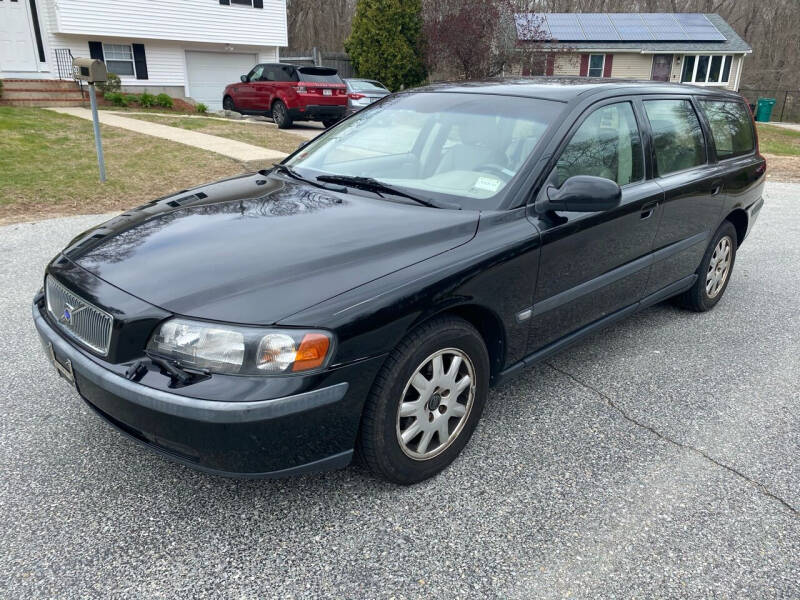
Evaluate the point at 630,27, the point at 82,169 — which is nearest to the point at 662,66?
the point at 630,27

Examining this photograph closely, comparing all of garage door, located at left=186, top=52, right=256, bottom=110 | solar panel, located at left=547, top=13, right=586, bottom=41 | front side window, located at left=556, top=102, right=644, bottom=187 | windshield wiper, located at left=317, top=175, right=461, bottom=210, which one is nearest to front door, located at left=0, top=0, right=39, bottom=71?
garage door, located at left=186, top=52, right=256, bottom=110

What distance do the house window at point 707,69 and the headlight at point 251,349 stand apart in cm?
3676

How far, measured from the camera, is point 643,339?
4.48 meters

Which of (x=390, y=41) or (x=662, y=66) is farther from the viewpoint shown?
(x=662, y=66)

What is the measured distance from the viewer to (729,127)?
4812 millimetres

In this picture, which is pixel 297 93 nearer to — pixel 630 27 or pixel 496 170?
pixel 496 170

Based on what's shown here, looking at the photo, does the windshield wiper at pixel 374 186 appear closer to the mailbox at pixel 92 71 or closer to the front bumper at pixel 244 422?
the front bumper at pixel 244 422

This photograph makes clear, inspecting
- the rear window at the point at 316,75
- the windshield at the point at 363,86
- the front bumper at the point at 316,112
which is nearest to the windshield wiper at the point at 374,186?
the front bumper at the point at 316,112

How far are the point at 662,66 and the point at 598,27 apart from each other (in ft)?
13.3

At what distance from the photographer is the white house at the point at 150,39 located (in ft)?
65.4

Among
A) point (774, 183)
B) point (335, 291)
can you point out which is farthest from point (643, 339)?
point (774, 183)

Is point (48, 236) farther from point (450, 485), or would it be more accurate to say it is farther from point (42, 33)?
point (42, 33)

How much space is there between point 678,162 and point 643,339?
123 centimetres

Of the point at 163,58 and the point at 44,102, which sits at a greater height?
the point at 163,58
